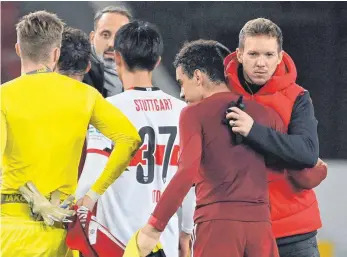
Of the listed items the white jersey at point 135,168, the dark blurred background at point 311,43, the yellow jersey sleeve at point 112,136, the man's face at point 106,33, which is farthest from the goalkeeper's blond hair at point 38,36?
the dark blurred background at point 311,43

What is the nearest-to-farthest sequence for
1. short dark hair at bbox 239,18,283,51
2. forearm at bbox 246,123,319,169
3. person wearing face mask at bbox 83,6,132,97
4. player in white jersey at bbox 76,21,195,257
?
forearm at bbox 246,123,319,169
short dark hair at bbox 239,18,283,51
player in white jersey at bbox 76,21,195,257
person wearing face mask at bbox 83,6,132,97

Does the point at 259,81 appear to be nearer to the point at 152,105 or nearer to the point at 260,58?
the point at 260,58

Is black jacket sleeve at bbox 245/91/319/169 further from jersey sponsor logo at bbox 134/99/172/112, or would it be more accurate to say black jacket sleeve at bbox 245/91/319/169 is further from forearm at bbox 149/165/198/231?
jersey sponsor logo at bbox 134/99/172/112

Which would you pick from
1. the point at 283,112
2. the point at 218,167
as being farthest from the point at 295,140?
the point at 218,167

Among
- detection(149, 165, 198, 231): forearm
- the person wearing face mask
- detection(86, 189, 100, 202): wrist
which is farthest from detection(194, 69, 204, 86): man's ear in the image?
the person wearing face mask

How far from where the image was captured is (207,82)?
359 cm

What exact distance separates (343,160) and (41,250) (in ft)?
9.89

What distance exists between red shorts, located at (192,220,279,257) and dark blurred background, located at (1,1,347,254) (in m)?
2.75

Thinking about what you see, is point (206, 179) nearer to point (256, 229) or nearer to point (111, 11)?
point (256, 229)

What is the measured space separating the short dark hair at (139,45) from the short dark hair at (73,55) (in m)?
0.27

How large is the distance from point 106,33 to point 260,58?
6.18 feet

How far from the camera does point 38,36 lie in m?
3.80

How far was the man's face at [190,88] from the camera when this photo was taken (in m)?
3.59

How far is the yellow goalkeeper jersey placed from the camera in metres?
3.64
